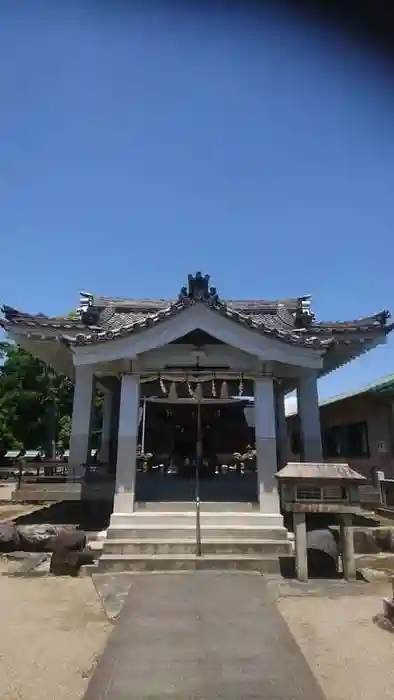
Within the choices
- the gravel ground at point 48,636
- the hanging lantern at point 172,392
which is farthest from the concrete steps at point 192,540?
the hanging lantern at point 172,392

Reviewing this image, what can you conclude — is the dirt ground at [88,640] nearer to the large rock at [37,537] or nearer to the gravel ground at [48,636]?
the gravel ground at [48,636]

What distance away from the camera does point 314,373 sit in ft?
43.1

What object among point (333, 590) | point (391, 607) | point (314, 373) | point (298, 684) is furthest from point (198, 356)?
point (298, 684)

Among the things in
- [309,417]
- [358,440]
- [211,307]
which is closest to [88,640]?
[211,307]

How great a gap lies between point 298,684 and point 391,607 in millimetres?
2398

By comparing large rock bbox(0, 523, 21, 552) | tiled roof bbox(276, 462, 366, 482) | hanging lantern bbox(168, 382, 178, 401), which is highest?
hanging lantern bbox(168, 382, 178, 401)

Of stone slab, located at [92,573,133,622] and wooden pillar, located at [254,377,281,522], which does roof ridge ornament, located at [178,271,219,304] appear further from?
stone slab, located at [92,573,133,622]

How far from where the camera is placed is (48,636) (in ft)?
19.3

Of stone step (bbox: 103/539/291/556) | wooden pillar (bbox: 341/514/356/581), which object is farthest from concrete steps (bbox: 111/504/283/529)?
wooden pillar (bbox: 341/514/356/581)

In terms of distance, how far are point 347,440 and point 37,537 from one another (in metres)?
13.3

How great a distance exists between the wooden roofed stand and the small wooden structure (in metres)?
1.04

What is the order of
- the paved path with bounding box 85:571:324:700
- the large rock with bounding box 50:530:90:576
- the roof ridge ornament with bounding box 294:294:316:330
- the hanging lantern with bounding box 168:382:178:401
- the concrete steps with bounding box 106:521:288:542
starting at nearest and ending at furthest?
the paved path with bounding box 85:571:324:700
the large rock with bounding box 50:530:90:576
the concrete steps with bounding box 106:521:288:542
the hanging lantern with bounding box 168:382:178:401
the roof ridge ornament with bounding box 294:294:316:330

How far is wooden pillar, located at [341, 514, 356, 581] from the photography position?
8.47 m

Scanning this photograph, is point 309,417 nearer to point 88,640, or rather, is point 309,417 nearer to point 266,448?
point 266,448
